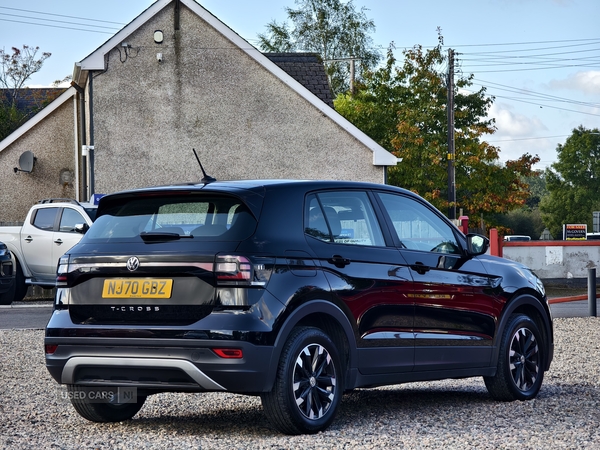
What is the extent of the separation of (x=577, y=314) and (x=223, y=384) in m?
14.0

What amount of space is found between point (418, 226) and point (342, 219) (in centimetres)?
71

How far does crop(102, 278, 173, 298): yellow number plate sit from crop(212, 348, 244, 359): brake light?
0.48 metres

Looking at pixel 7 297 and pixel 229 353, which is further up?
pixel 229 353

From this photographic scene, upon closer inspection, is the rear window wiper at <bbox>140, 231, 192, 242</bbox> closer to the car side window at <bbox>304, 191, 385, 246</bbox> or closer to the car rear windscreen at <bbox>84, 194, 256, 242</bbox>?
the car rear windscreen at <bbox>84, 194, 256, 242</bbox>

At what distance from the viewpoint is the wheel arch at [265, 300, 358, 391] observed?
624 centimetres

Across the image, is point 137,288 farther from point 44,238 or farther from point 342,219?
point 44,238

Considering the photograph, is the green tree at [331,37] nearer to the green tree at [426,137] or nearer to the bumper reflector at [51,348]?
the green tree at [426,137]

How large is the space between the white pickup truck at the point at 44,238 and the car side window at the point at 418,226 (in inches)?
542

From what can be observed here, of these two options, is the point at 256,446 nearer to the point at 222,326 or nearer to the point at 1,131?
the point at 222,326

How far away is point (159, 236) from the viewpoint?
648 cm

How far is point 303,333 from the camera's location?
645 centimetres

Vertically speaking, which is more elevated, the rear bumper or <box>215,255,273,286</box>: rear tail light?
<box>215,255,273,286</box>: rear tail light

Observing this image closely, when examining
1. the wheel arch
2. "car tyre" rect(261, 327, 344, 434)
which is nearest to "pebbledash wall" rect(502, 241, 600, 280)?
the wheel arch

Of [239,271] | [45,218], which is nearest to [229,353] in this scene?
[239,271]
